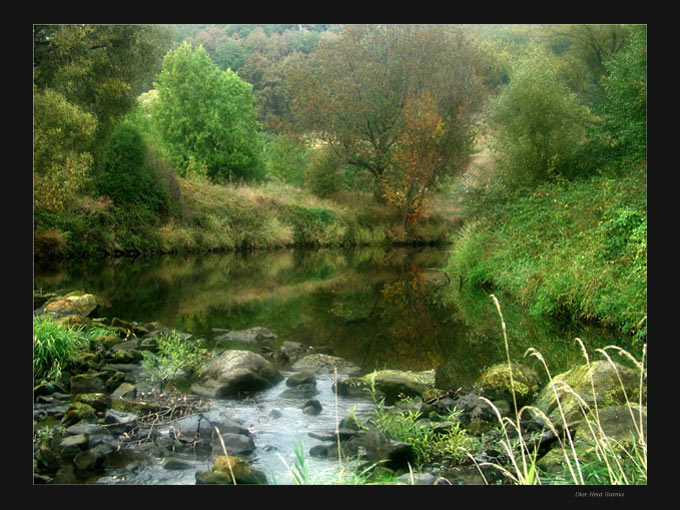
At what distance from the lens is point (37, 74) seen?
1861 centimetres

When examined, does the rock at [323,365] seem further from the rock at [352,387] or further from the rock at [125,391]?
the rock at [125,391]

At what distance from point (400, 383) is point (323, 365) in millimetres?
1779

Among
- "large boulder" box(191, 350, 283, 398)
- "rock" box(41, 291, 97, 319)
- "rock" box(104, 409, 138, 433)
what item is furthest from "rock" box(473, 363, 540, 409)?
"rock" box(41, 291, 97, 319)

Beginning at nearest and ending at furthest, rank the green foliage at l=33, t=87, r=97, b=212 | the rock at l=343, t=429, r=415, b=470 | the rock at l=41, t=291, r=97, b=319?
1. the rock at l=343, t=429, r=415, b=470
2. the rock at l=41, t=291, r=97, b=319
3. the green foliage at l=33, t=87, r=97, b=212

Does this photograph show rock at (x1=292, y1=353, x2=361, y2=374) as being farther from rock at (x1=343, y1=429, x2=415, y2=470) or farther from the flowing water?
rock at (x1=343, y1=429, x2=415, y2=470)

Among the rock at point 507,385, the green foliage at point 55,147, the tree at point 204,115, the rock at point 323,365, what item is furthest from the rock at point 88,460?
the tree at point 204,115

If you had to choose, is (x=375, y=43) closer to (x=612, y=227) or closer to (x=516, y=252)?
(x=516, y=252)

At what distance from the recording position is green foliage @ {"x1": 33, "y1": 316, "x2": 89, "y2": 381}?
29.8 feet

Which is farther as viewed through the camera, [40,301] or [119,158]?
[119,158]

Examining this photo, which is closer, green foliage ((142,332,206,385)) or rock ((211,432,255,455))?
rock ((211,432,255,455))

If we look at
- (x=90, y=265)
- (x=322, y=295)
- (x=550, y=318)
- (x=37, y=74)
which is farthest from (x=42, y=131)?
(x=550, y=318)

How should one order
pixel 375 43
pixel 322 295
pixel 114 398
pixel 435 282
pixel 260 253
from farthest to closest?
pixel 375 43 → pixel 260 253 → pixel 435 282 → pixel 322 295 → pixel 114 398

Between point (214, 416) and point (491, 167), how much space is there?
19.1 meters

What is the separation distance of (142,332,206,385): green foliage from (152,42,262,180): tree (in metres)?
22.2
